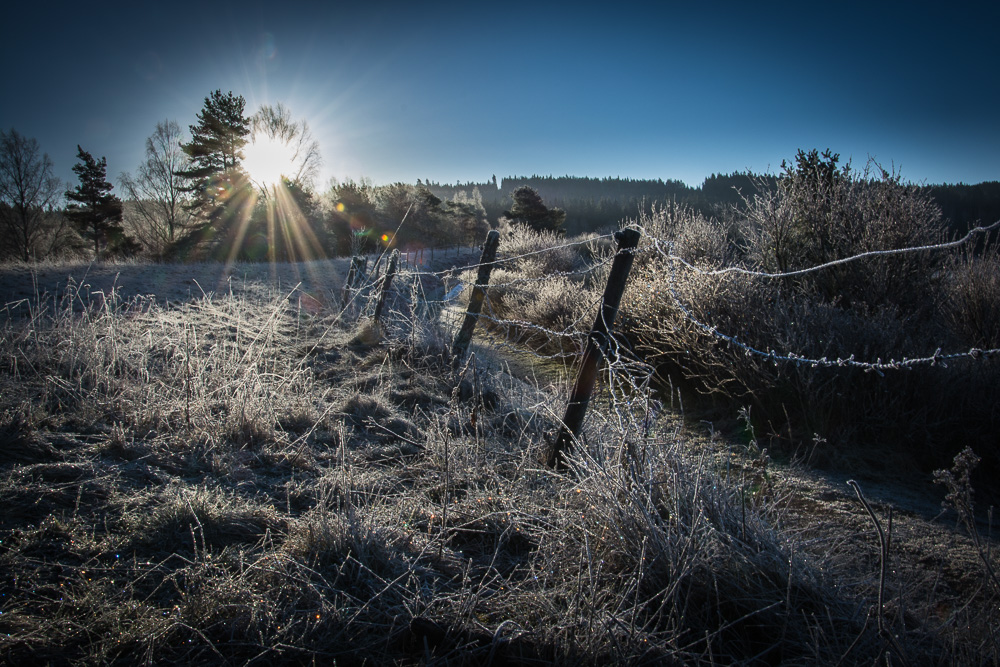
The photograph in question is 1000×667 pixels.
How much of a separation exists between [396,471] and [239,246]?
3130 centimetres

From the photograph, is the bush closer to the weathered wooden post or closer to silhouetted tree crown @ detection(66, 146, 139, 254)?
the weathered wooden post

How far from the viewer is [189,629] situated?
1.63 meters

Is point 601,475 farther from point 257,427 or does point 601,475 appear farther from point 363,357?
point 363,357

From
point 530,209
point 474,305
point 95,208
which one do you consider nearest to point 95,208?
point 95,208

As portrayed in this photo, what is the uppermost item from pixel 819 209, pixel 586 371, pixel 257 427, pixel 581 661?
pixel 819 209

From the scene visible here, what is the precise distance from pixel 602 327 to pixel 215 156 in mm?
36687

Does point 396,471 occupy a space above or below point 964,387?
below

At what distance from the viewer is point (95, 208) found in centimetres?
2792

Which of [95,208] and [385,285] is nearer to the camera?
[385,285]

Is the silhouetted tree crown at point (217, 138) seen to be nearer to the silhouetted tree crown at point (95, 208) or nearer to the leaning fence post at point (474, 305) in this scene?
the silhouetted tree crown at point (95, 208)

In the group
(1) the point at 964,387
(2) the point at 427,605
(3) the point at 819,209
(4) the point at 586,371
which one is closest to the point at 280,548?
(2) the point at 427,605

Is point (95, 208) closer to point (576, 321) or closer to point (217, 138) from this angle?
point (217, 138)

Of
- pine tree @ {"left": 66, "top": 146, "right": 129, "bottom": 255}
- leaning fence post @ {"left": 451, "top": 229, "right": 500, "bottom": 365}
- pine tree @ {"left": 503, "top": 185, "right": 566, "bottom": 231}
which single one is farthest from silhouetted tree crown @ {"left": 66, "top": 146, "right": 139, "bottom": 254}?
leaning fence post @ {"left": 451, "top": 229, "right": 500, "bottom": 365}

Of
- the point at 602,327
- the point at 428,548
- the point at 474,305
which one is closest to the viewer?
the point at 428,548
